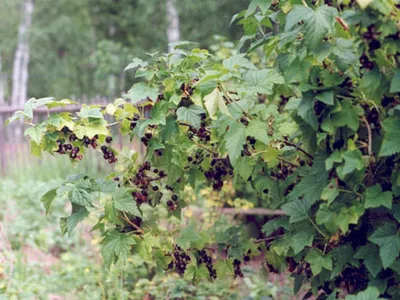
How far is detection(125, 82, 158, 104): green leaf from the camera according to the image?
2.38 meters

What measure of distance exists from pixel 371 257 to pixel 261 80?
0.86 m

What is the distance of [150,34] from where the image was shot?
1983 centimetres

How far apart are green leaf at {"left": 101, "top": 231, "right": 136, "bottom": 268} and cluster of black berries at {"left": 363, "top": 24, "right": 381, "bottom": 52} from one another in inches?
53.2

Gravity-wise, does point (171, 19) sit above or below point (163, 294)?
above

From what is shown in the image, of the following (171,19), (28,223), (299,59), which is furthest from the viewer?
(171,19)

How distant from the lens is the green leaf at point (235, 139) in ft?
7.02

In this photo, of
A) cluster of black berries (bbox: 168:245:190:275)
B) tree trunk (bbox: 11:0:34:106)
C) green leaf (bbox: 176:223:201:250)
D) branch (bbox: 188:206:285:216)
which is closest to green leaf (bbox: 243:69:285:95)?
green leaf (bbox: 176:223:201:250)

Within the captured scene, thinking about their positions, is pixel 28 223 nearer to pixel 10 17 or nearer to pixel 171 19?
pixel 171 19

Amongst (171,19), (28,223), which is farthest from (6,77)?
(28,223)

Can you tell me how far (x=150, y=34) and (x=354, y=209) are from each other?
18405 millimetres

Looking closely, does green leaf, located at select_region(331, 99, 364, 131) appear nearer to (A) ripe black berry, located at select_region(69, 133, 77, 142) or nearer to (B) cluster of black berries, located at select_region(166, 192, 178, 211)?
(B) cluster of black berries, located at select_region(166, 192, 178, 211)

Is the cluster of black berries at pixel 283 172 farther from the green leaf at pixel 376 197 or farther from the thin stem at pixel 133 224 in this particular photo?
the thin stem at pixel 133 224

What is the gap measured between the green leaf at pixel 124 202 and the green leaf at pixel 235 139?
21.6 inches

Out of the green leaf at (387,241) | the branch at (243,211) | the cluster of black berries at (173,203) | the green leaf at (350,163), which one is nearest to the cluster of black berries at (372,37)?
the green leaf at (350,163)
